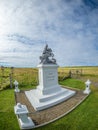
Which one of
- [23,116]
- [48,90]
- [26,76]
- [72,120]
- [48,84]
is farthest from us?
[26,76]

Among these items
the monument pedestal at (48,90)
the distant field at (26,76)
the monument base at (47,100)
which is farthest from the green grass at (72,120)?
the distant field at (26,76)

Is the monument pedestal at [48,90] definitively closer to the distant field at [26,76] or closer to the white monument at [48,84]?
the white monument at [48,84]

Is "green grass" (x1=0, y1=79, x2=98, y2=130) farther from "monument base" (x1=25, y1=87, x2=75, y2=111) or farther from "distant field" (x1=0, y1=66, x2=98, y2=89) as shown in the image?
"distant field" (x1=0, y1=66, x2=98, y2=89)

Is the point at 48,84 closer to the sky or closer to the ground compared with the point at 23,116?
closer to the sky

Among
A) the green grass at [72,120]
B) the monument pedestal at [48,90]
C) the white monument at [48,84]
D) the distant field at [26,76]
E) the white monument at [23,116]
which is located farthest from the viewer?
the distant field at [26,76]

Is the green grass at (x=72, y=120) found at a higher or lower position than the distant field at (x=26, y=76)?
lower

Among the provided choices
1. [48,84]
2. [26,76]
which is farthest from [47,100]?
[26,76]

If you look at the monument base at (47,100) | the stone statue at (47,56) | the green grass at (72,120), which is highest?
the stone statue at (47,56)

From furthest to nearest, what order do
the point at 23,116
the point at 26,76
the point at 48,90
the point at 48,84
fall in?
the point at 26,76
the point at 48,84
the point at 48,90
the point at 23,116

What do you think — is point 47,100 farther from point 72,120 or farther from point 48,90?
point 72,120

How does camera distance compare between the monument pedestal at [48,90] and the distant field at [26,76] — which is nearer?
the monument pedestal at [48,90]

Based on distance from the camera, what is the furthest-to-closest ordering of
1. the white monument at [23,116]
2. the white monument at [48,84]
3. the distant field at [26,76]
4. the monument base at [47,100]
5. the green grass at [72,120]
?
the distant field at [26,76] < the white monument at [48,84] < the monument base at [47,100] < the green grass at [72,120] < the white monument at [23,116]

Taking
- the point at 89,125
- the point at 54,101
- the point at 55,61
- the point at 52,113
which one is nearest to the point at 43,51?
the point at 55,61

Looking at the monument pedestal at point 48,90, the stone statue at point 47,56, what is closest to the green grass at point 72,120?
the monument pedestal at point 48,90
